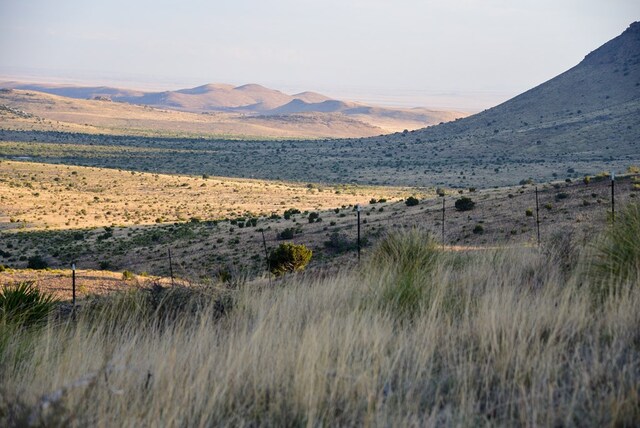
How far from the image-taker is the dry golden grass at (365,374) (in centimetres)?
382

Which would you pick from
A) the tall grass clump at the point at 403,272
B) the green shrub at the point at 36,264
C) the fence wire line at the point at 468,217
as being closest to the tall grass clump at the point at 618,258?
the tall grass clump at the point at 403,272

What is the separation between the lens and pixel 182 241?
1567 inches

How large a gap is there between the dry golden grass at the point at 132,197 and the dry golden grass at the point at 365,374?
4974cm

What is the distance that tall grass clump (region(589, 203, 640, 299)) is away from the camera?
22.3 ft

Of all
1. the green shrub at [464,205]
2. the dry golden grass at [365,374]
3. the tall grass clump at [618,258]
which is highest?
the tall grass clump at [618,258]

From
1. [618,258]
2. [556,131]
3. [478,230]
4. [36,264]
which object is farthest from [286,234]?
[556,131]

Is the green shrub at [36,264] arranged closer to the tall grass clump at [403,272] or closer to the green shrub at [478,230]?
the green shrub at [478,230]

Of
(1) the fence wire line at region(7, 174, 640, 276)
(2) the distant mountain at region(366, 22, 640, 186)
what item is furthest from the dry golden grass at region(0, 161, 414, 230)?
(1) the fence wire line at region(7, 174, 640, 276)

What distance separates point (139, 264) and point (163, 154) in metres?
89.0

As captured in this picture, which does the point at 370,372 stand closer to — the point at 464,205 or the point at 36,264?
the point at 464,205

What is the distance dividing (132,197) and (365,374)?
69695 mm

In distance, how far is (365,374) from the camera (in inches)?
167

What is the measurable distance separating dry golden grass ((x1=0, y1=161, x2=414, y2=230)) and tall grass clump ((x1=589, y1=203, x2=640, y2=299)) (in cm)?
4903

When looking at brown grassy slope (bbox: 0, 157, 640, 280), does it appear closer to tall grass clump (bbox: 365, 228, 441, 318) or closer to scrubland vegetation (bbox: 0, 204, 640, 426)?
tall grass clump (bbox: 365, 228, 441, 318)
